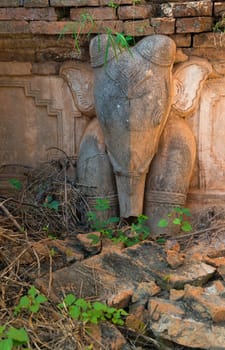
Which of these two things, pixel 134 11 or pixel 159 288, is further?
pixel 134 11

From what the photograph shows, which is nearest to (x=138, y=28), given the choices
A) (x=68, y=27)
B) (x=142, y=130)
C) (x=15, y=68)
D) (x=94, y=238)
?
(x=68, y=27)

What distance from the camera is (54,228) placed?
364 centimetres

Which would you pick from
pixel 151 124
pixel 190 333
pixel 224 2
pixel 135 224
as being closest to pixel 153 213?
pixel 135 224

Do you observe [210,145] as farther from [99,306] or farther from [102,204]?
[99,306]

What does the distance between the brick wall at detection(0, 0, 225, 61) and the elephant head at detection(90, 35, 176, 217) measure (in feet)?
0.49

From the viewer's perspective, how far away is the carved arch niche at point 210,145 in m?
3.80

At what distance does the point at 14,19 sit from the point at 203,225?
6.77ft

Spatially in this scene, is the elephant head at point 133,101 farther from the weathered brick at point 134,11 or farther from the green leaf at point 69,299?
the green leaf at point 69,299

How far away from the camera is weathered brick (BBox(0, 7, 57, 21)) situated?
364 cm

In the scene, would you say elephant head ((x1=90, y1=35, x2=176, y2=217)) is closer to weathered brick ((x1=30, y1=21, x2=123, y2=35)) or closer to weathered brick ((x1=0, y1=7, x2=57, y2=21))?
weathered brick ((x1=30, y1=21, x2=123, y2=35))

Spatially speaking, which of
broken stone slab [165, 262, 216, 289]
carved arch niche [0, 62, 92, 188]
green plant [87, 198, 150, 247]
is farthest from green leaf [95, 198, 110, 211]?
broken stone slab [165, 262, 216, 289]

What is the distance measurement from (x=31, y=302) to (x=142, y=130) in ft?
4.84

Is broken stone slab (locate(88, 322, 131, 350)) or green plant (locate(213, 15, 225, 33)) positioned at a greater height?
green plant (locate(213, 15, 225, 33))

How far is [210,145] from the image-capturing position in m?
3.86
